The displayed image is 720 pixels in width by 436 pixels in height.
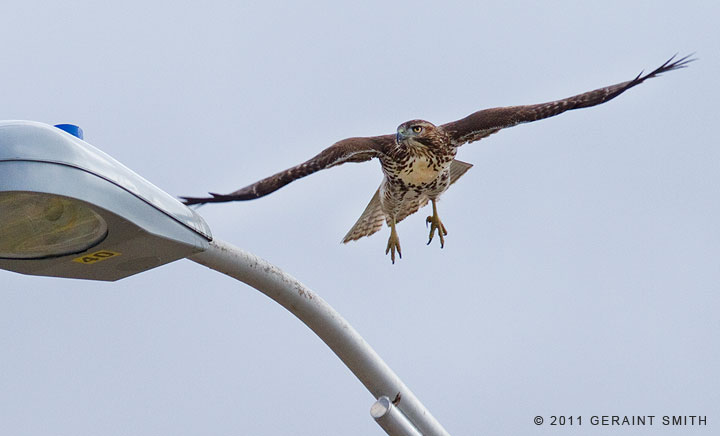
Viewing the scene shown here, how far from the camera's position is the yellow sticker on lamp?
334cm

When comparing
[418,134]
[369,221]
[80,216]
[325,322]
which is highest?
[418,134]

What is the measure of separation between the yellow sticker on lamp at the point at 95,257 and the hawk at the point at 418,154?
17.6 ft

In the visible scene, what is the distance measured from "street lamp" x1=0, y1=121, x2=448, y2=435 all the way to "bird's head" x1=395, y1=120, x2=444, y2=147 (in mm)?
5917

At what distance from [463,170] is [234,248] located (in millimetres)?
7023

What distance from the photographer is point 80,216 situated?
316cm

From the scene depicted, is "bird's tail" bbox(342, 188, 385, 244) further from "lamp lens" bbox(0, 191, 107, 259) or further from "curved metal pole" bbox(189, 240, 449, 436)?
"lamp lens" bbox(0, 191, 107, 259)

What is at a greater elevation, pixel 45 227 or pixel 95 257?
pixel 45 227

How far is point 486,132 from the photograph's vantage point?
9703mm

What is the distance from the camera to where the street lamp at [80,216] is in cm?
282

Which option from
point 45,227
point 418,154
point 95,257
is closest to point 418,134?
point 418,154

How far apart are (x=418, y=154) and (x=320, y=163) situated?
1.06 metres

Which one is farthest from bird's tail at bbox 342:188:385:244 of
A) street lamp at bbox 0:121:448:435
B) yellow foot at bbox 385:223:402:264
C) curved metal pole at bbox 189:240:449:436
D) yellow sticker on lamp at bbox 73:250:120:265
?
yellow sticker on lamp at bbox 73:250:120:265

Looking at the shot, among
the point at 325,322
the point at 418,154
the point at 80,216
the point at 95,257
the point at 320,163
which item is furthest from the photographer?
the point at 418,154

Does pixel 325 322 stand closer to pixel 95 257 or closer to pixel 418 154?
pixel 95 257
